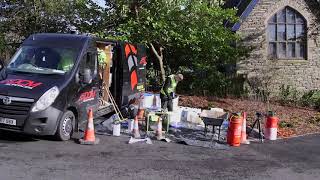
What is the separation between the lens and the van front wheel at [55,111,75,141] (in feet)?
32.2

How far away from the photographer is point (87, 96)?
10961 millimetres

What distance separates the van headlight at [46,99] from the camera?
9367 millimetres

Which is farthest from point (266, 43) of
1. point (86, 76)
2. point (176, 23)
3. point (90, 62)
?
point (86, 76)

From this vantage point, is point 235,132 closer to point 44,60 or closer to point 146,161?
point 146,161

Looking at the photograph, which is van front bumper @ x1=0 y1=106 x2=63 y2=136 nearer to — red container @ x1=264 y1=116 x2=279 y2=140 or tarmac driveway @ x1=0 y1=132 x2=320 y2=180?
tarmac driveway @ x1=0 y1=132 x2=320 y2=180

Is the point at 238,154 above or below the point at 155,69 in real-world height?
below

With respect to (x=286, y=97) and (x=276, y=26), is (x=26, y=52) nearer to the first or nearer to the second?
(x=286, y=97)

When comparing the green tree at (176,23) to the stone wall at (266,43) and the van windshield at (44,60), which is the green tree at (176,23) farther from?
the van windshield at (44,60)

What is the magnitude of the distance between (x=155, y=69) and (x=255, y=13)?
5.52 metres

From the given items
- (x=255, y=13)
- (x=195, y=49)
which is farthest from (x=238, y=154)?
(x=255, y=13)

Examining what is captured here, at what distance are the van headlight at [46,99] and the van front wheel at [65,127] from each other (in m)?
0.49

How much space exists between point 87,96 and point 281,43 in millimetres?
14487

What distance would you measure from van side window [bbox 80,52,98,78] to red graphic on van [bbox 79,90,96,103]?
42 centimetres

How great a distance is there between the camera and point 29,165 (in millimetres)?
7867
